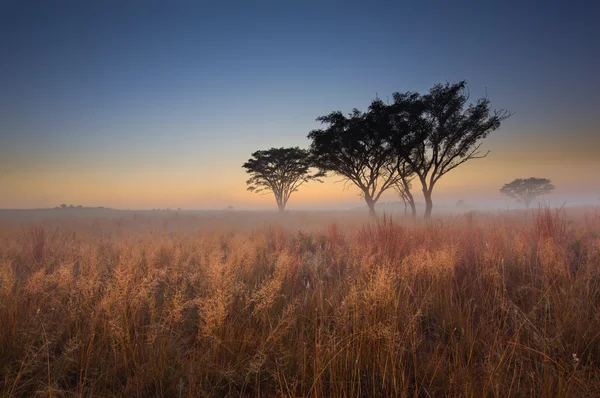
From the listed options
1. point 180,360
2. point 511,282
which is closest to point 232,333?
point 180,360

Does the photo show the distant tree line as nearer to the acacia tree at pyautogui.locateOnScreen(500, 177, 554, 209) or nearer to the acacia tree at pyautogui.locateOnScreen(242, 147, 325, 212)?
the acacia tree at pyautogui.locateOnScreen(242, 147, 325, 212)

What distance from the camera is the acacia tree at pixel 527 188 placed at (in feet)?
177

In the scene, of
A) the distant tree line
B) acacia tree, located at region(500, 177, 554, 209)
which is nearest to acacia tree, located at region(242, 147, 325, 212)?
the distant tree line

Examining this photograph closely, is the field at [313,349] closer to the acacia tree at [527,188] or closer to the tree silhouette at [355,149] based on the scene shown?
the tree silhouette at [355,149]

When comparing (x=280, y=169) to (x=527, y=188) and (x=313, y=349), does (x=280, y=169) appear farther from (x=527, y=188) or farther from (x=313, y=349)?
(x=527, y=188)

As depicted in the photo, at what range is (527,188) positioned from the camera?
5525 centimetres

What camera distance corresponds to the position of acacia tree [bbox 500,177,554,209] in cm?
5409

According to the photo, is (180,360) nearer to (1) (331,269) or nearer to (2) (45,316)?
(2) (45,316)

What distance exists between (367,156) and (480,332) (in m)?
20.6

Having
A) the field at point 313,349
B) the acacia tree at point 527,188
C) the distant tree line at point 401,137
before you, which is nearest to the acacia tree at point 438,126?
the distant tree line at point 401,137

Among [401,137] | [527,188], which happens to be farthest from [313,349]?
[527,188]

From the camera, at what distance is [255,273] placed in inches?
208

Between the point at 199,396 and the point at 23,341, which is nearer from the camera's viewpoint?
the point at 199,396

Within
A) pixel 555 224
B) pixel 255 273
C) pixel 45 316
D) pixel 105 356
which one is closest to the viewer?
pixel 105 356
